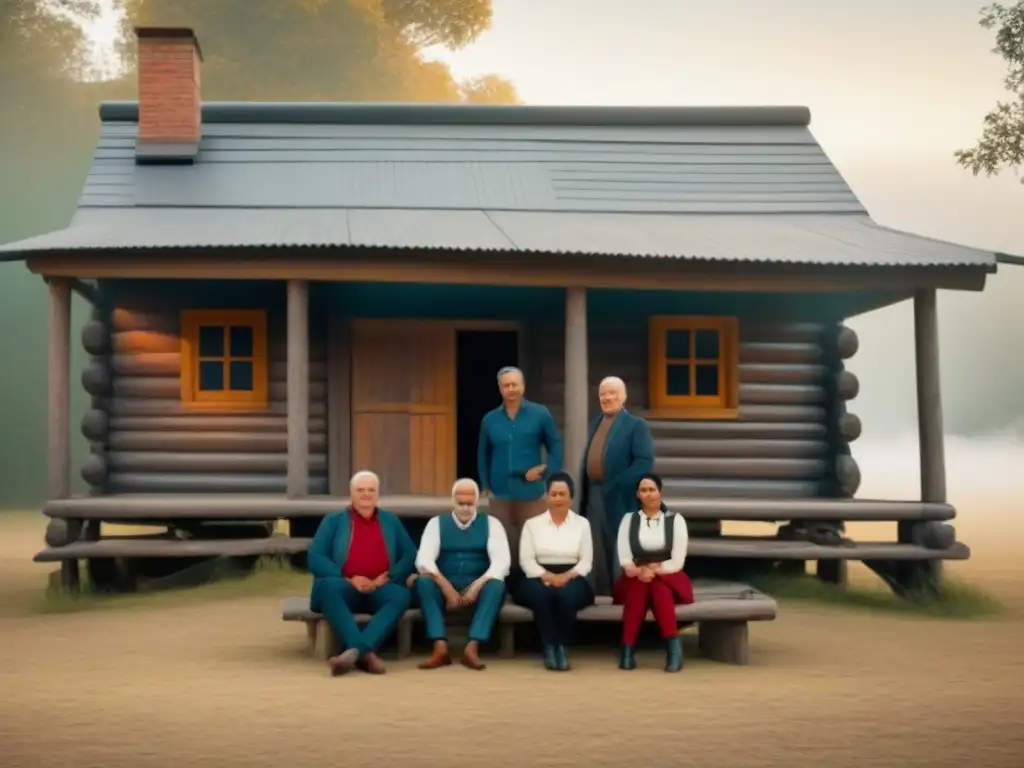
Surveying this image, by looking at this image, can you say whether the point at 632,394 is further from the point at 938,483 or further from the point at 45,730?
the point at 45,730

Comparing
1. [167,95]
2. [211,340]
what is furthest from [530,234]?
[167,95]

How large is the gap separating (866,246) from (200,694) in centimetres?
864

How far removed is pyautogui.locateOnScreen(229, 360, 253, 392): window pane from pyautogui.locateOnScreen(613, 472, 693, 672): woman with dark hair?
679cm

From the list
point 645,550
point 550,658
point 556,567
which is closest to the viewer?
point 550,658

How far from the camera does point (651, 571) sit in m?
9.15

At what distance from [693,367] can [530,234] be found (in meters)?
2.59

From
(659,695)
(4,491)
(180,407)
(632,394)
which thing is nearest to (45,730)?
(659,695)

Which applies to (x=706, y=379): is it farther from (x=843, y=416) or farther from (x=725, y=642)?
(x=725, y=642)

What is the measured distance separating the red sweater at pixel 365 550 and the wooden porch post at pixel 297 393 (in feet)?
13.8

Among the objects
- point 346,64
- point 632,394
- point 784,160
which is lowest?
point 632,394

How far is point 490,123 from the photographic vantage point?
57.2ft

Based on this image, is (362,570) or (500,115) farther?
(500,115)

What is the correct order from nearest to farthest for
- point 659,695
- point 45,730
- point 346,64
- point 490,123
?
point 45,730
point 659,695
point 490,123
point 346,64

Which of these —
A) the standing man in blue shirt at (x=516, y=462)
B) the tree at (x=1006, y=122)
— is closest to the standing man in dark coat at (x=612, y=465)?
the standing man in blue shirt at (x=516, y=462)
